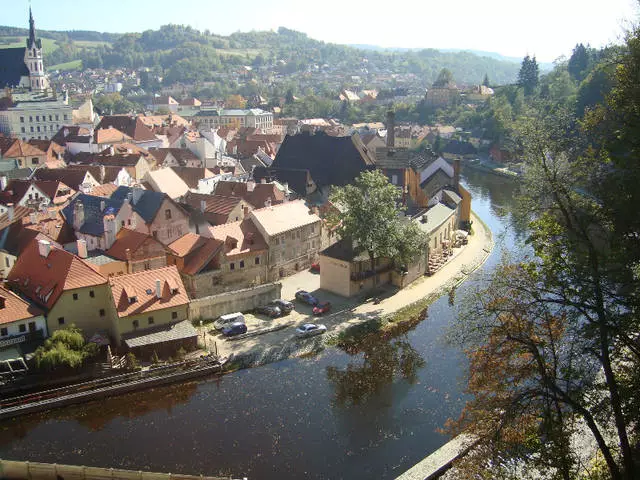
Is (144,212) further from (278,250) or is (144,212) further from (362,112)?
(362,112)

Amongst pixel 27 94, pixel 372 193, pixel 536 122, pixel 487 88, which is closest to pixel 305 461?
pixel 536 122

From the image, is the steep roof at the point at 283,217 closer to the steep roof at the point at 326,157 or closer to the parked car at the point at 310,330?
the parked car at the point at 310,330

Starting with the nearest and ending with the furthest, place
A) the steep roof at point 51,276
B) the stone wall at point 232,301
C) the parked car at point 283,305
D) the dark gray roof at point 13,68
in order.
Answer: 1. the steep roof at point 51,276
2. the stone wall at point 232,301
3. the parked car at point 283,305
4. the dark gray roof at point 13,68

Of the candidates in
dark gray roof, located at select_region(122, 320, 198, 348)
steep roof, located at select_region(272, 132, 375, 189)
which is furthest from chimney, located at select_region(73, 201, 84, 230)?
steep roof, located at select_region(272, 132, 375, 189)

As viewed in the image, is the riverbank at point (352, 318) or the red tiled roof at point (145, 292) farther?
the riverbank at point (352, 318)

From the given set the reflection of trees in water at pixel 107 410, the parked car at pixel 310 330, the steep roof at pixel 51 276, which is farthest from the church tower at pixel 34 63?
the reflection of trees in water at pixel 107 410

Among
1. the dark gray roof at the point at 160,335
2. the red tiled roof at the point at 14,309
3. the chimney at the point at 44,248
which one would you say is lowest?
the dark gray roof at the point at 160,335

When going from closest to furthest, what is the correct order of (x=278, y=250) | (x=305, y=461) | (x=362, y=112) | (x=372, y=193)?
(x=305, y=461) < (x=372, y=193) < (x=278, y=250) < (x=362, y=112)
